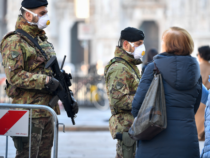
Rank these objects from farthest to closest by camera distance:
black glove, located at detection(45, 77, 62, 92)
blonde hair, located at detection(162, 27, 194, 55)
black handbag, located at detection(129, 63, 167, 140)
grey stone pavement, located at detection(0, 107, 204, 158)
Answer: grey stone pavement, located at detection(0, 107, 204, 158) → black glove, located at detection(45, 77, 62, 92) → blonde hair, located at detection(162, 27, 194, 55) → black handbag, located at detection(129, 63, 167, 140)

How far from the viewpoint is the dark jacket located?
2.63m

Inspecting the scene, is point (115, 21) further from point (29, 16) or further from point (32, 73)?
point (32, 73)

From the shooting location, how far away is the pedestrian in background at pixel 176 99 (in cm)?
264

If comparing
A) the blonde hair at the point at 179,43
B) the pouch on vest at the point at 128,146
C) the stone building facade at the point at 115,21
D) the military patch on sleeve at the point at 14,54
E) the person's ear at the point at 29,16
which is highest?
the person's ear at the point at 29,16

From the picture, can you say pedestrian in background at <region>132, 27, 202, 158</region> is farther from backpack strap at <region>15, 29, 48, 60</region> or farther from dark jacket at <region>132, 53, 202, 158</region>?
backpack strap at <region>15, 29, 48, 60</region>

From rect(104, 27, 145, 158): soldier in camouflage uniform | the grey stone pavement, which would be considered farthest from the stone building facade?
rect(104, 27, 145, 158): soldier in camouflage uniform

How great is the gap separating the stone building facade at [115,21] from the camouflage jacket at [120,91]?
2132 centimetres

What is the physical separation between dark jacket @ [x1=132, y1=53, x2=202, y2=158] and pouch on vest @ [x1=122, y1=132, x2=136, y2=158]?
22.9 inches

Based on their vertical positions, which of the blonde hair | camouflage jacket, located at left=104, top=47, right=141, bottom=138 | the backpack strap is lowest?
camouflage jacket, located at left=104, top=47, right=141, bottom=138

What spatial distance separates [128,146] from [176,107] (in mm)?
834

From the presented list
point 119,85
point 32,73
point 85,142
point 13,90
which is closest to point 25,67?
point 32,73

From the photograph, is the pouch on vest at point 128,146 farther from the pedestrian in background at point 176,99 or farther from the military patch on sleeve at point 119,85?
the pedestrian in background at point 176,99

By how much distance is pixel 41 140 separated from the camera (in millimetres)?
3396

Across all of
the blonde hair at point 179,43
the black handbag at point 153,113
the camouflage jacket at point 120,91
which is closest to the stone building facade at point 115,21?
the camouflage jacket at point 120,91
